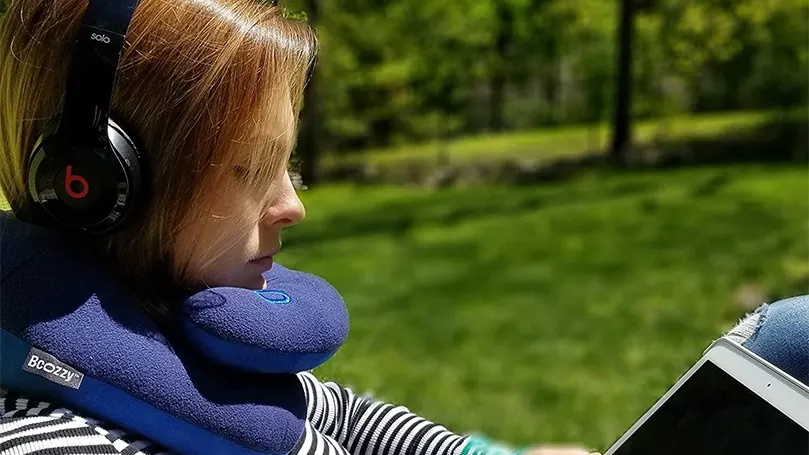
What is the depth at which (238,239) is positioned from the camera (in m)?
0.97

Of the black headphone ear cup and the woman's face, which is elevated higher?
the black headphone ear cup

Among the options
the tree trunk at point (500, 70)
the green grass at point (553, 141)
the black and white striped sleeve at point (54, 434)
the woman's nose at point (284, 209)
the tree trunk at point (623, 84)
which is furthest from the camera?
the tree trunk at point (500, 70)

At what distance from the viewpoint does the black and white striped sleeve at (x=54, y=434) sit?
786mm

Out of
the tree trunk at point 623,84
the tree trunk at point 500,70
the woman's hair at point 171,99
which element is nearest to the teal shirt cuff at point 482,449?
the woman's hair at point 171,99

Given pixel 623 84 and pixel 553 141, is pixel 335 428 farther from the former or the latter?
pixel 553 141

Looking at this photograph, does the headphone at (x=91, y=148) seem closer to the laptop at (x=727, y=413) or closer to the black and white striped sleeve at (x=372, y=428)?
the black and white striped sleeve at (x=372, y=428)

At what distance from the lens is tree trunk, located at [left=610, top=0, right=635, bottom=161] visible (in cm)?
1091

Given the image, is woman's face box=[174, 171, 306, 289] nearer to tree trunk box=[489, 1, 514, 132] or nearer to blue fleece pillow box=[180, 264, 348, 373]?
blue fleece pillow box=[180, 264, 348, 373]

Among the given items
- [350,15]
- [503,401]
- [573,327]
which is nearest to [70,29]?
[503,401]

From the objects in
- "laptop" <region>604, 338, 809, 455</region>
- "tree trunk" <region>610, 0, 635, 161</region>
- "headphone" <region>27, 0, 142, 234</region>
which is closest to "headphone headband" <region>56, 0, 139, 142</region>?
"headphone" <region>27, 0, 142, 234</region>

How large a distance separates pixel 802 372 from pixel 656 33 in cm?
1430

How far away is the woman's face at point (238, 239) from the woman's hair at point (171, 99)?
0.01 meters

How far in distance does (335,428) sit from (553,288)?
4434mm

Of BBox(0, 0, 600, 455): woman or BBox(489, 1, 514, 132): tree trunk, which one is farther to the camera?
BBox(489, 1, 514, 132): tree trunk
